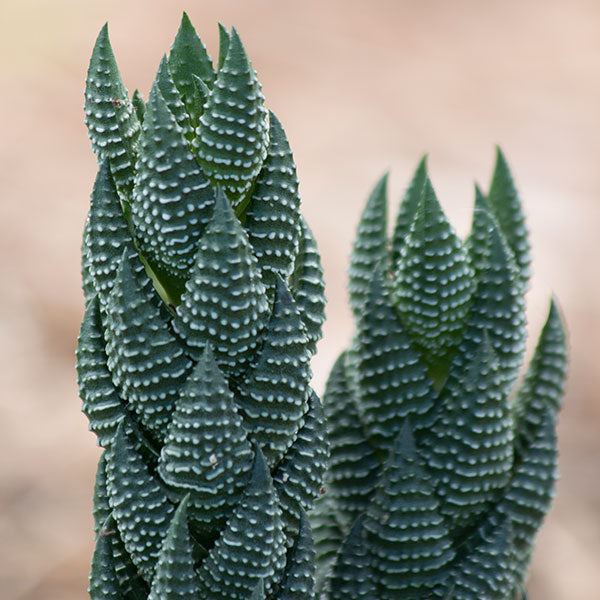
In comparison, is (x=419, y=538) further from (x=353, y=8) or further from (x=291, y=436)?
(x=353, y=8)

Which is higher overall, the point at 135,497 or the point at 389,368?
the point at 389,368

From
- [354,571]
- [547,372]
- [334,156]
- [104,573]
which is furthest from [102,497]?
[334,156]

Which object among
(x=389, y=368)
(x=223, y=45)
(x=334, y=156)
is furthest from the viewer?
(x=334, y=156)

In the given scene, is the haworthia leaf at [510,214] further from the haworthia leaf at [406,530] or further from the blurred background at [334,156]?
the blurred background at [334,156]


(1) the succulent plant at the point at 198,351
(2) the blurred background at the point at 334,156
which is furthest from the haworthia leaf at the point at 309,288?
(2) the blurred background at the point at 334,156

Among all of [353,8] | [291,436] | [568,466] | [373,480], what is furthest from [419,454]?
[353,8]

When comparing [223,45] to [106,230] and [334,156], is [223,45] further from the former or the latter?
[334,156]
